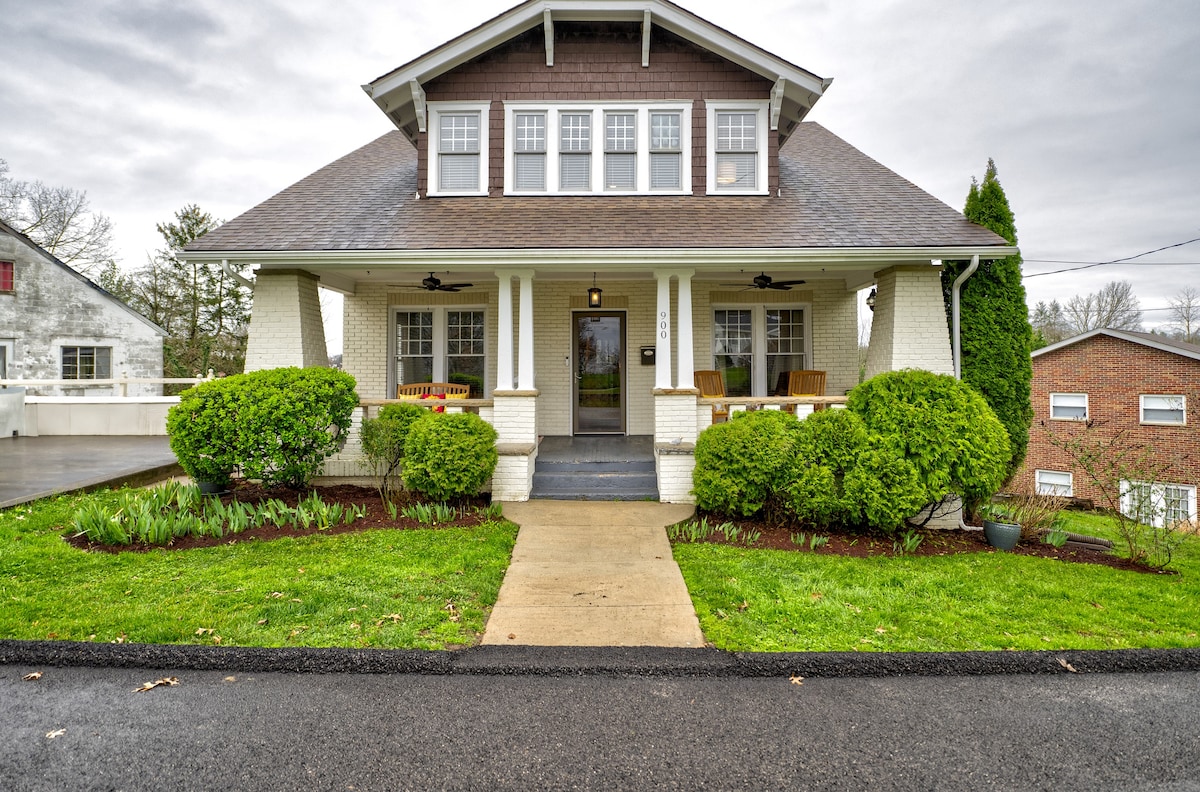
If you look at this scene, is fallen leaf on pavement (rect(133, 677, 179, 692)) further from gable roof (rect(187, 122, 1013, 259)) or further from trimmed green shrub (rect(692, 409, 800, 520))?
gable roof (rect(187, 122, 1013, 259))

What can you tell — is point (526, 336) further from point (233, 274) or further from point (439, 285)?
point (233, 274)

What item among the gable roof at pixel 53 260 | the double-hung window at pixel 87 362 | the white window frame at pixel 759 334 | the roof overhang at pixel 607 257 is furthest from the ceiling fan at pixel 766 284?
the double-hung window at pixel 87 362

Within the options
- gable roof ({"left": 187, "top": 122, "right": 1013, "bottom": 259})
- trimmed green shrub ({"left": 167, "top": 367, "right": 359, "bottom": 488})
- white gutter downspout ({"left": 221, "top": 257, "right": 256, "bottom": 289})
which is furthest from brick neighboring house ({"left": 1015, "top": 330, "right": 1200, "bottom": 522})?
trimmed green shrub ({"left": 167, "top": 367, "right": 359, "bottom": 488})

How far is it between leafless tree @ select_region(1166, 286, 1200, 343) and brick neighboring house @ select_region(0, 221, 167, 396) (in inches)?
1861

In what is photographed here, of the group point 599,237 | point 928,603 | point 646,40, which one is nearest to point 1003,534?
point 928,603

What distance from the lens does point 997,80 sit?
682 inches

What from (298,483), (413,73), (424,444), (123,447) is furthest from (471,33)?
(123,447)

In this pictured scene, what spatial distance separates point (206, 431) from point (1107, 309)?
40.1m

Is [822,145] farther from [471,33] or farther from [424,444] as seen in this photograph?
[424,444]

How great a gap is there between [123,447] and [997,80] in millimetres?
25205

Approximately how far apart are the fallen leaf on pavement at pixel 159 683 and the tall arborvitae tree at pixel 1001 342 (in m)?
8.92

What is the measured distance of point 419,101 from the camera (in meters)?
8.75

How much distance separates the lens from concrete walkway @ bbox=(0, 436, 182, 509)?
748cm

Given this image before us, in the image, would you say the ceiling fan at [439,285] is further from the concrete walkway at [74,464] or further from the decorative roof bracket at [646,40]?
the concrete walkway at [74,464]
